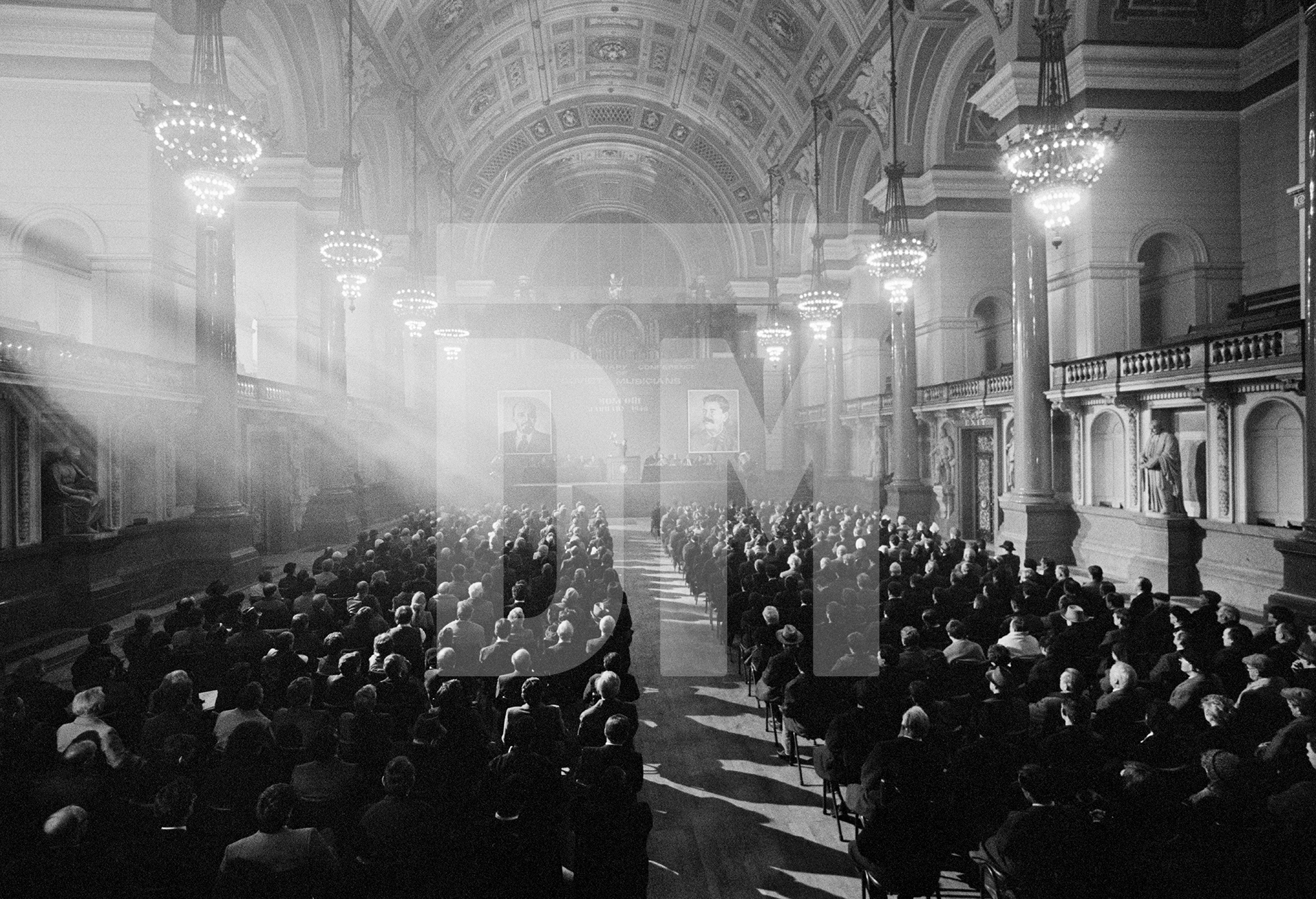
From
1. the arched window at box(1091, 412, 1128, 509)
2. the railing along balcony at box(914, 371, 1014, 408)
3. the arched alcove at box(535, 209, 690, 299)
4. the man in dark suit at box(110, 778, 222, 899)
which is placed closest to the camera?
the man in dark suit at box(110, 778, 222, 899)

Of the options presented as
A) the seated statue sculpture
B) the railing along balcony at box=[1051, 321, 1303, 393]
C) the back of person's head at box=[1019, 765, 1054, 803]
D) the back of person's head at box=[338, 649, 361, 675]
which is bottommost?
the back of person's head at box=[1019, 765, 1054, 803]

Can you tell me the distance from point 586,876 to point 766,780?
99.8 inches

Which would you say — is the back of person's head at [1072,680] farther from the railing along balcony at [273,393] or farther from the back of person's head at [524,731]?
the railing along balcony at [273,393]

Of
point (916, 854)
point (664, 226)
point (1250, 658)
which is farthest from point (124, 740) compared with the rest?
point (664, 226)

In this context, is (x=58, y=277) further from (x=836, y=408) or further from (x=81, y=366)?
(x=836, y=408)

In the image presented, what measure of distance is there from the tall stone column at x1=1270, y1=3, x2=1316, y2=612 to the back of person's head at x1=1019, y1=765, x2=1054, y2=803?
21.4 feet

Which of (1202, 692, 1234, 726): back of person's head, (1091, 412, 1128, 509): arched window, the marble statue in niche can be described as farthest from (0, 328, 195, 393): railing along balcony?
(1091, 412, 1128, 509): arched window

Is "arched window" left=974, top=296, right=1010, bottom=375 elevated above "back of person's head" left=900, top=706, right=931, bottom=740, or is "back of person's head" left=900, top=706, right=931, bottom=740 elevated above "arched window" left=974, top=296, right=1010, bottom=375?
"arched window" left=974, top=296, right=1010, bottom=375

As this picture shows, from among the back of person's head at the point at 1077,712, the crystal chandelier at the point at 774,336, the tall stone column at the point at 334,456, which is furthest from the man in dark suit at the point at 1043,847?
the crystal chandelier at the point at 774,336

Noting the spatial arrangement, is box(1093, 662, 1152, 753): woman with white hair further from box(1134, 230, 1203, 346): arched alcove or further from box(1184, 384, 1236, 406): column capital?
box(1134, 230, 1203, 346): arched alcove

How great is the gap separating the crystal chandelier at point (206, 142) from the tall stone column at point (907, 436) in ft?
46.1

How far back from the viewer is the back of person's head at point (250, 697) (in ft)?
14.8

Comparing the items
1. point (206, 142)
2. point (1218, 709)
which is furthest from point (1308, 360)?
point (206, 142)

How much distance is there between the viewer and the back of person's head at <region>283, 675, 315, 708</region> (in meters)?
4.66
